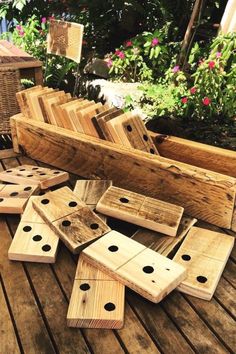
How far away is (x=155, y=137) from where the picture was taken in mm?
2430

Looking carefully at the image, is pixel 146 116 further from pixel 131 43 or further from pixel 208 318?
pixel 208 318

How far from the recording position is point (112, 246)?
5.32 ft

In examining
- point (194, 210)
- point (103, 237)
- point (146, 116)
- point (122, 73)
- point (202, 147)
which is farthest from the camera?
point (122, 73)

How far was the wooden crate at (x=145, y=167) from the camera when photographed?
1912 millimetres

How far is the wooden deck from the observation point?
131 cm

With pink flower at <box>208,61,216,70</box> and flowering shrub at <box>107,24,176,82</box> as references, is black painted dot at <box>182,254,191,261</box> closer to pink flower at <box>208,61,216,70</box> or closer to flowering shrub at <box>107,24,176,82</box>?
pink flower at <box>208,61,216,70</box>

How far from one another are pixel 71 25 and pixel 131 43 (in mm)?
1448

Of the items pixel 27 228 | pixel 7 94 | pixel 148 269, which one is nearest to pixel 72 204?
pixel 27 228

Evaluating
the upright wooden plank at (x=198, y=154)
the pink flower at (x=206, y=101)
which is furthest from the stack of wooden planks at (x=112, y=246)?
the pink flower at (x=206, y=101)

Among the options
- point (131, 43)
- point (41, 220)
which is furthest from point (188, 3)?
point (41, 220)

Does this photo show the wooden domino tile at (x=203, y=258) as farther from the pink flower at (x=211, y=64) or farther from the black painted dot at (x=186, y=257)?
the pink flower at (x=211, y=64)

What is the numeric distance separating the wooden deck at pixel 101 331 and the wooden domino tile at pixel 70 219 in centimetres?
12

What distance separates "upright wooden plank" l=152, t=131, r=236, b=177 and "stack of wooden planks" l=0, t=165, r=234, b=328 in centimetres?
50

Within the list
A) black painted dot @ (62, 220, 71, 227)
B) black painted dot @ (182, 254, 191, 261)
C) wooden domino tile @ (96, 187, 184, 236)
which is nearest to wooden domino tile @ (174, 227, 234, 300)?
black painted dot @ (182, 254, 191, 261)
